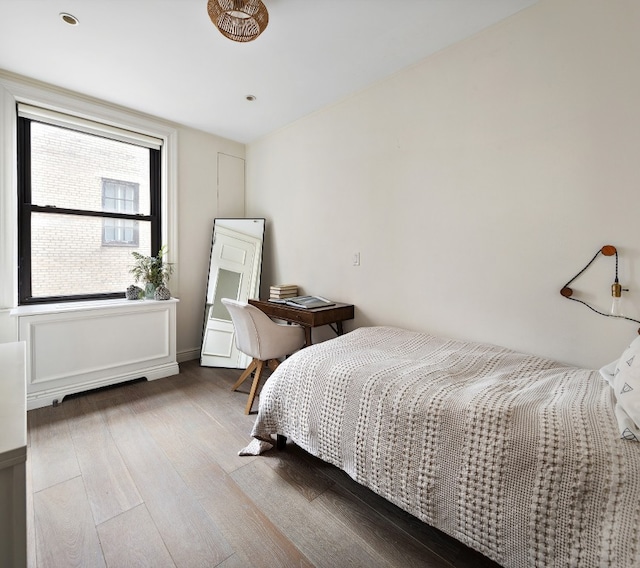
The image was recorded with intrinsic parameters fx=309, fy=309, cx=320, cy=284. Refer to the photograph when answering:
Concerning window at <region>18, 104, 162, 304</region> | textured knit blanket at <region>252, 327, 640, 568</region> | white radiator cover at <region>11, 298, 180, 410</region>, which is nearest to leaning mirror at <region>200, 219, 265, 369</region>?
white radiator cover at <region>11, 298, 180, 410</region>

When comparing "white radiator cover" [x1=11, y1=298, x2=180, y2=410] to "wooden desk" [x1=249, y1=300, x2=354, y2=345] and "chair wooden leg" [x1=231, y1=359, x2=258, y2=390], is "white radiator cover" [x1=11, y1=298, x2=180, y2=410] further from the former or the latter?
"wooden desk" [x1=249, y1=300, x2=354, y2=345]

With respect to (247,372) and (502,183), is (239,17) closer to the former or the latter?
(502,183)

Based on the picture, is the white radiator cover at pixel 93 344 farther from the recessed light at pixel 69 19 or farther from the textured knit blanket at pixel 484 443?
the recessed light at pixel 69 19

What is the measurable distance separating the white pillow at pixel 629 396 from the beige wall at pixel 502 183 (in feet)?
1.74

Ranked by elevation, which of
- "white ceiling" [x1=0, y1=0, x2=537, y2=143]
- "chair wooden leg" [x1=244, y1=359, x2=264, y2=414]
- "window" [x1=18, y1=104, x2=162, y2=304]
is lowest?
"chair wooden leg" [x1=244, y1=359, x2=264, y2=414]

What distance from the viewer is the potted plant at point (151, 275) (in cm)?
310

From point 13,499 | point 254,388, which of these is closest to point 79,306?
point 254,388

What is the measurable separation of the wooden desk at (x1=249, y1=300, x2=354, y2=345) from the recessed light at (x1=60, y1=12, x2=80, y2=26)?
90.0 inches

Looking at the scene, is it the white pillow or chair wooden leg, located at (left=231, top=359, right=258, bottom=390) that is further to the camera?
chair wooden leg, located at (left=231, top=359, right=258, bottom=390)

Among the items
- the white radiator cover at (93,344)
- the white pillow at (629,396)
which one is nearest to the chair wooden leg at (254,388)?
the white radiator cover at (93,344)

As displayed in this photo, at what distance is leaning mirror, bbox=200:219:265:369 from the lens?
3.37 m

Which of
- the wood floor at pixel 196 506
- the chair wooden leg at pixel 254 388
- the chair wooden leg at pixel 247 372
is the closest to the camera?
the wood floor at pixel 196 506

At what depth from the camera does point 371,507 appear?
1.48 metres

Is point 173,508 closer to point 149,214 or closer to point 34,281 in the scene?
point 34,281
